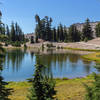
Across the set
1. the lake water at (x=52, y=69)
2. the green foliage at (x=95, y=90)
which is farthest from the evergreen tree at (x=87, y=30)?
the green foliage at (x=95, y=90)

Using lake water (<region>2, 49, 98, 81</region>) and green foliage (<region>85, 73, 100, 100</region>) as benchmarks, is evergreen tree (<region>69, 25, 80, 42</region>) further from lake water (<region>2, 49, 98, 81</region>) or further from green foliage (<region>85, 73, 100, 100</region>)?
green foliage (<region>85, 73, 100, 100</region>)

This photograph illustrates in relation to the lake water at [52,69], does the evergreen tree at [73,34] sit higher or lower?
higher

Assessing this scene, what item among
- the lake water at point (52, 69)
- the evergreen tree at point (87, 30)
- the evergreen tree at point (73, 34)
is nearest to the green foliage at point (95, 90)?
the lake water at point (52, 69)

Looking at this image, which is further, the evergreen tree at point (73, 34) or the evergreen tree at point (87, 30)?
the evergreen tree at point (73, 34)

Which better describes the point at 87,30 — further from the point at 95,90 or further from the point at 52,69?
the point at 95,90

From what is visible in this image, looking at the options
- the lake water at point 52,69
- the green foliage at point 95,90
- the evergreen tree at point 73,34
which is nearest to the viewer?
the green foliage at point 95,90

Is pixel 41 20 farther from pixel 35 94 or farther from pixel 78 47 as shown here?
pixel 35 94

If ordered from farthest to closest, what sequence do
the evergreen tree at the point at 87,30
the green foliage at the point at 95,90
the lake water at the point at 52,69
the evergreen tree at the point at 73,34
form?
the evergreen tree at the point at 73,34, the evergreen tree at the point at 87,30, the lake water at the point at 52,69, the green foliage at the point at 95,90

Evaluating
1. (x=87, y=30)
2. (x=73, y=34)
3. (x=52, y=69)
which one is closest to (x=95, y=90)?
(x=52, y=69)

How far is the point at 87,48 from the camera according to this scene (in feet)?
290

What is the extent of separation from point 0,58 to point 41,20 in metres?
125

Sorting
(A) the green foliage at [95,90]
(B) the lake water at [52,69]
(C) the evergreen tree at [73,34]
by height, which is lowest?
(B) the lake water at [52,69]

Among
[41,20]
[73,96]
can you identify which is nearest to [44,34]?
[41,20]

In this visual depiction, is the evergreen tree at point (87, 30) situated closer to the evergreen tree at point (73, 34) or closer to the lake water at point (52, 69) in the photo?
the evergreen tree at point (73, 34)
